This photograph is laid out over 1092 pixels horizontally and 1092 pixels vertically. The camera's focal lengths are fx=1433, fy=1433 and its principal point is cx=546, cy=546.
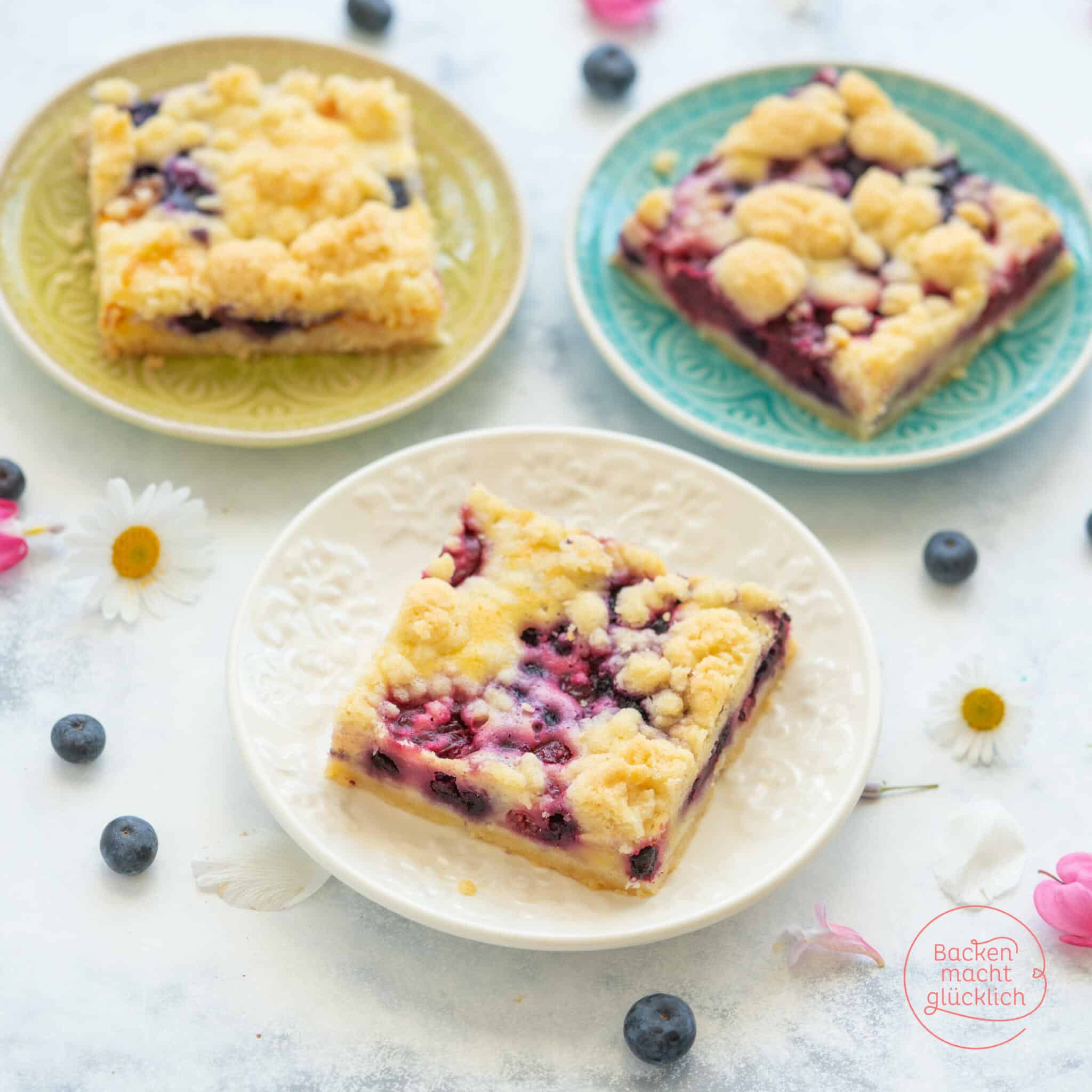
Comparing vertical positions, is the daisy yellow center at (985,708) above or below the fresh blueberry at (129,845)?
above

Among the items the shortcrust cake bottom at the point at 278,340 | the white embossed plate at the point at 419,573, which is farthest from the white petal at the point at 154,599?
the shortcrust cake bottom at the point at 278,340

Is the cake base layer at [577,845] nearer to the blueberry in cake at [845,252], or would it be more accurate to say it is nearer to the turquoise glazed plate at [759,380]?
the turquoise glazed plate at [759,380]

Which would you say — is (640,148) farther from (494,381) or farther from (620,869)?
(620,869)

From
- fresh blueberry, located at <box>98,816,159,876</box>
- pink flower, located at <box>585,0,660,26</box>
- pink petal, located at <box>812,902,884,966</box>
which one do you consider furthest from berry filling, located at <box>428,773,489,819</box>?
pink flower, located at <box>585,0,660,26</box>

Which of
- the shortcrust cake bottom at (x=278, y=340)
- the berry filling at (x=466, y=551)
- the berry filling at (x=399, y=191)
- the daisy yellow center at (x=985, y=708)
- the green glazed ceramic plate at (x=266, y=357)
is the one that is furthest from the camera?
the berry filling at (x=399, y=191)

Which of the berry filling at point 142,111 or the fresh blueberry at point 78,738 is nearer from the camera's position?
the fresh blueberry at point 78,738

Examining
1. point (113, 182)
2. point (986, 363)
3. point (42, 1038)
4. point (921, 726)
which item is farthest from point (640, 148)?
point (42, 1038)

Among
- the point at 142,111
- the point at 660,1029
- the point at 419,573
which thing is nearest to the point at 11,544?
the point at 419,573

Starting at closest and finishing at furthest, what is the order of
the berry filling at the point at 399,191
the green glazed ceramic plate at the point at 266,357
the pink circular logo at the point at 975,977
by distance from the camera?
the pink circular logo at the point at 975,977 → the green glazed ceramic plate at the point at 266,357 → the berry filling at the point at 399,191
